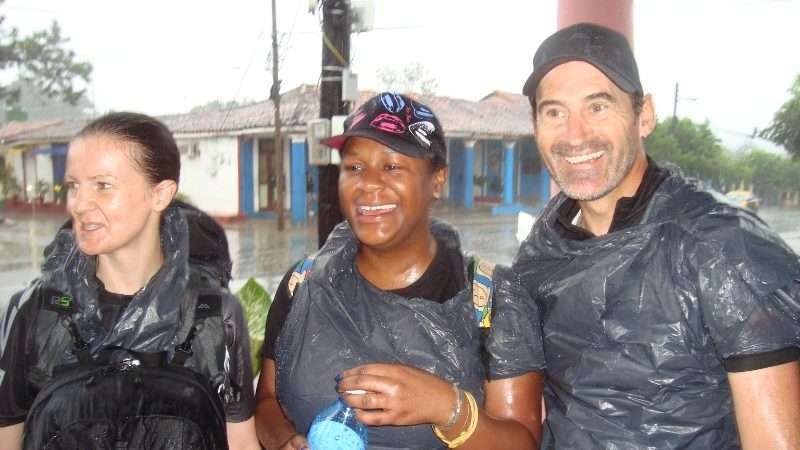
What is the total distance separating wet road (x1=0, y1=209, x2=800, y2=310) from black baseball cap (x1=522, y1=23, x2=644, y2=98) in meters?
1.83

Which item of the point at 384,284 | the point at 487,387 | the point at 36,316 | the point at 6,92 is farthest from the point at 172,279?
the point at 6,92

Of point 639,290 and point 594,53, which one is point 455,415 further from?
point 594,53

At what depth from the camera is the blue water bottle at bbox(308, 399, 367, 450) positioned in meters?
1.34

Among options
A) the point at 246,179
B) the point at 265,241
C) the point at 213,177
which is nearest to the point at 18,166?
the point at 213,177

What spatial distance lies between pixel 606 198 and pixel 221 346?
112 centimetres

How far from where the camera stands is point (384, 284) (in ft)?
5.71

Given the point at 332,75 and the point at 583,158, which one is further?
the point at 332,75

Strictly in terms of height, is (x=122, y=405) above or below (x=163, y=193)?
below

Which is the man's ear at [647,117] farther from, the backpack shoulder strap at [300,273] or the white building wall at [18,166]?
the white building wall at [18,166]

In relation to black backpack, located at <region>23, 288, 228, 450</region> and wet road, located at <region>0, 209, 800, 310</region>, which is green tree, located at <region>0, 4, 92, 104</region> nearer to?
wet road, located at <region>0, 209, 800, 310</region>

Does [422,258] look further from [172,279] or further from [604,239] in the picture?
[172,279]

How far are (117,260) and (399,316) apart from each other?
0.78 meters

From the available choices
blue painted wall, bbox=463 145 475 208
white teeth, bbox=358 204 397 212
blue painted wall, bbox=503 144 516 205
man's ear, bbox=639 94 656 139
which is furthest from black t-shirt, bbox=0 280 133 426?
blue painted wall, bbox=503 144 516 205

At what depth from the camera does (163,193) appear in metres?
1.68
